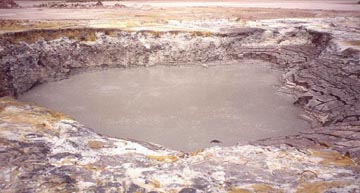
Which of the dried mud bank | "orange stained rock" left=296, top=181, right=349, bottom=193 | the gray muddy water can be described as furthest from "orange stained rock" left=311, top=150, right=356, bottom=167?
the gray muddy water

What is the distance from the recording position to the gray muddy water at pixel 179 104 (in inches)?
209

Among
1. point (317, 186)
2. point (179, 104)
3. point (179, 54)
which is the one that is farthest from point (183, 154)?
point (179, 54)

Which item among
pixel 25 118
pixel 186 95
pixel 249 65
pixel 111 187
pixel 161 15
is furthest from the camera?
pixel 161 15

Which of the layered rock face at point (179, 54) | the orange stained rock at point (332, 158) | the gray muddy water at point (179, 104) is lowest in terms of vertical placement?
the gray muddy water at point (179, 104)

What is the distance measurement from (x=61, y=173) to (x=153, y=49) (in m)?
6.51

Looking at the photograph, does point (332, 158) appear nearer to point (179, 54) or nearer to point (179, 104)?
point (179, 104)

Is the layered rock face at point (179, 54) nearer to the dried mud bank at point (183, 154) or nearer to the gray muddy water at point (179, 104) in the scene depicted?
the dried mud bank at point (183, 154)

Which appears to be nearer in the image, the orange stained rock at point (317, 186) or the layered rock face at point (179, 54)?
the orange stained rock at point (317, 186)

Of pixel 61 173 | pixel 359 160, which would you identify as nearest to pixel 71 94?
pixel 61 173

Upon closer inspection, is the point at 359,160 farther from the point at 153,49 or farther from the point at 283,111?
the point at 153,49

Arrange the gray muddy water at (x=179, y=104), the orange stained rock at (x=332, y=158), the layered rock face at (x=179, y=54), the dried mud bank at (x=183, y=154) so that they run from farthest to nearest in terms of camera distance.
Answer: the layered rock face at (x=179, y=54) → the gray muddy water at (x=179, y=104) → the orange stained rock at (x=332, y=158) → the dried mud bank at (x=183, y=154)

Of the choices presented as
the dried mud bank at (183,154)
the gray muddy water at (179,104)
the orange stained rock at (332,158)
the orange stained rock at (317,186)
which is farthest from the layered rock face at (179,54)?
the orange stained rock at (317,186)

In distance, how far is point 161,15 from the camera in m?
12.3

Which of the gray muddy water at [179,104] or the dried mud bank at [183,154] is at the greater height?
the dried mud bank at [183,154]
